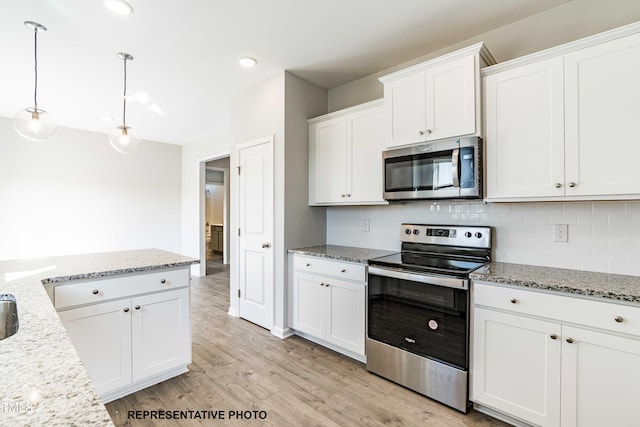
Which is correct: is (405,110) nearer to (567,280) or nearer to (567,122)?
(567,122)

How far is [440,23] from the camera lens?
2.35 m

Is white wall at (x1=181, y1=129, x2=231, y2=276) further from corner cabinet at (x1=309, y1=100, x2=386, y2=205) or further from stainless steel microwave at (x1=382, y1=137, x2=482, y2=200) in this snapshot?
stainless steel microwave at (x1=382, y1=137, x2=482, y2=200)

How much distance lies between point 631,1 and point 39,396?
3.32m

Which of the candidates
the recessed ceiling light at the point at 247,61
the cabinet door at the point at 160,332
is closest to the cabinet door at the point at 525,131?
the recessed ceiling light at the point at 247,61

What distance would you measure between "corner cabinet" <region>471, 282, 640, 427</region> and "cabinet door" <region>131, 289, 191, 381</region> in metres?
2.07

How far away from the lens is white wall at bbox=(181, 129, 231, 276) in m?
5.73

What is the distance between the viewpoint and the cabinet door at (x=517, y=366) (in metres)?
1.68

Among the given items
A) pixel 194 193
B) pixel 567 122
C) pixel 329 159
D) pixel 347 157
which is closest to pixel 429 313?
pixel 567 122

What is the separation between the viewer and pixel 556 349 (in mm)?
1659

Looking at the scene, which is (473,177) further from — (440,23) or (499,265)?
(440,23)

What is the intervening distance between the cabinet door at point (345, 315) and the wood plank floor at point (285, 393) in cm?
18

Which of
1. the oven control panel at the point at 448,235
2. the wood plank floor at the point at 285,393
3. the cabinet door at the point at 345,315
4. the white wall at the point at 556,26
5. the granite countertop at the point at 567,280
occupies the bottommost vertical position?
the wood plank floor at the point at 285,393

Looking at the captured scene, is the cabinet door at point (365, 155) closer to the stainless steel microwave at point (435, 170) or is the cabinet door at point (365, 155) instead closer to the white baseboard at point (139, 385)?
the stainless steel microwave at point (435, 170)

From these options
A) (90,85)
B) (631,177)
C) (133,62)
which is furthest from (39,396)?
(90,85)
